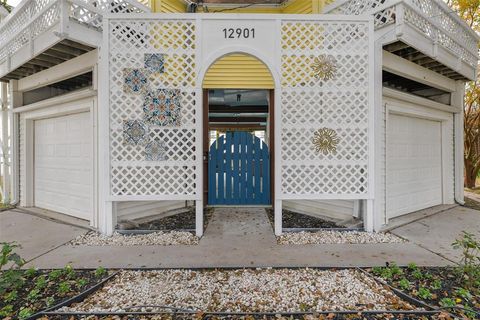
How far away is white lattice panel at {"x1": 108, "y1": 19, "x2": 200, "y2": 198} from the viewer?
365cm

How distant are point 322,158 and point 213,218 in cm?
234

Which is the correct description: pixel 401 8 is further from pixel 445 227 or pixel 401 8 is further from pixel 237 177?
pixel 237 177

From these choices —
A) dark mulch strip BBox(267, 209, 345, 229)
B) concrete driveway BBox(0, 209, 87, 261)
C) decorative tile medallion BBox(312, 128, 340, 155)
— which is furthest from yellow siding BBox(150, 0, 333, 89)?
concrete driveway BBox(0, 209, 87, 261)

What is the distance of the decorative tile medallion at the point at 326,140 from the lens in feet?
12.3

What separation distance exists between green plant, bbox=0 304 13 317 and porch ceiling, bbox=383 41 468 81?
5.68 meters

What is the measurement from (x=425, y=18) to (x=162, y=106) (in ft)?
14.8

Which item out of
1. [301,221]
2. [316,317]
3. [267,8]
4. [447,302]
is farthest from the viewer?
[267,8]

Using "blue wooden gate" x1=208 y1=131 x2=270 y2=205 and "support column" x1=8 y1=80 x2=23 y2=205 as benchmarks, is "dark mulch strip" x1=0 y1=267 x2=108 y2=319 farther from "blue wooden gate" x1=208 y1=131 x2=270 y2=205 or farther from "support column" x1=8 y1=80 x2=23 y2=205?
"support column" x1=8 y1=80 x2=23 y2=205

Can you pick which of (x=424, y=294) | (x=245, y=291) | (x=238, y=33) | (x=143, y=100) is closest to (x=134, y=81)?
(x=143, y=100)

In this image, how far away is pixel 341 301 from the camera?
2148mm

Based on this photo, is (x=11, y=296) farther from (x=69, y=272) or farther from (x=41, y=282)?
(x=69, y=272)

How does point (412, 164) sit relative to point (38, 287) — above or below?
above

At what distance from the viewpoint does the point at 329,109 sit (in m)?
3.78

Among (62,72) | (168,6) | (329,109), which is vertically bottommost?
(329,109)
